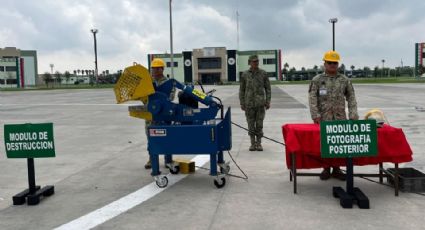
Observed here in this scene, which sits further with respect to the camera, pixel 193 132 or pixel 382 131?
pixel 193 132

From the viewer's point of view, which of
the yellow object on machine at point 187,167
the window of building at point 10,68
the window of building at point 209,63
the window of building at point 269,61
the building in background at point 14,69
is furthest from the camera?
the window of building at point 269,61

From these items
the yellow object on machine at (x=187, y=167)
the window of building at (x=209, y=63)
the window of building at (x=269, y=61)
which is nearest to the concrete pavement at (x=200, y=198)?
the yellow object on machine at (x=187, y=167)

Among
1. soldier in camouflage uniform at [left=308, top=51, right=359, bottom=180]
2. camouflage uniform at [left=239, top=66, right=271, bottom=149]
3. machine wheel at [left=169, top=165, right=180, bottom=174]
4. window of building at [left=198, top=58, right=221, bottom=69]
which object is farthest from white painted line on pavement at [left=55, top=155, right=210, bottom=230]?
window of building at [left=198, top=58, right=221, bottom=69]

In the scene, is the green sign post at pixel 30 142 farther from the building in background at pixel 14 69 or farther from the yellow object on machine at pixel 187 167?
the building in background at pixel 14 69

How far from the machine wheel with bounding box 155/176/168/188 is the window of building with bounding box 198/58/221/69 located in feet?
344

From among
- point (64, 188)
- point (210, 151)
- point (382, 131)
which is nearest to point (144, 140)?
point (64, 188)

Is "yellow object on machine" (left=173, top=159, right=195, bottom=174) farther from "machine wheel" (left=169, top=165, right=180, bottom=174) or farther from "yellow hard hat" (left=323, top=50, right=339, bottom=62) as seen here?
"yellow hard hat" (left=323, top=50, right=339, bottom=62)

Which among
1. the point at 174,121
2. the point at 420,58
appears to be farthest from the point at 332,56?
the point at 420,58

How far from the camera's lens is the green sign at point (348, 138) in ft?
16.8

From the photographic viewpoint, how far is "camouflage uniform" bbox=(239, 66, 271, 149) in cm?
884

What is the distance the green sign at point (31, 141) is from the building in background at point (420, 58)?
11354cm

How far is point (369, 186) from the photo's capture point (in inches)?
238

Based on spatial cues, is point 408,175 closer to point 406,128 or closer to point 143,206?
point 143,206

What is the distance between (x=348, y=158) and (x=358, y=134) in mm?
349
